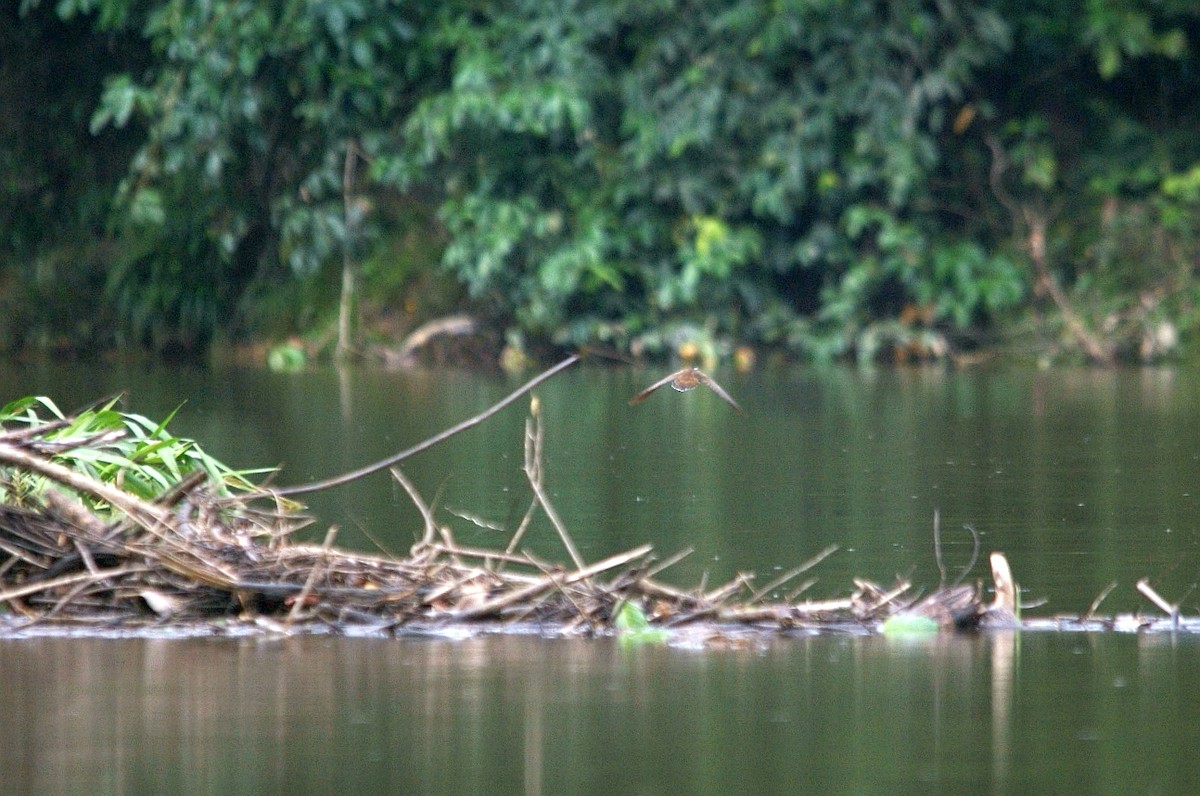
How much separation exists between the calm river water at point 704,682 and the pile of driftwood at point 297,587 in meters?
0.14

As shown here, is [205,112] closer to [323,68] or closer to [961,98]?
[323,68]

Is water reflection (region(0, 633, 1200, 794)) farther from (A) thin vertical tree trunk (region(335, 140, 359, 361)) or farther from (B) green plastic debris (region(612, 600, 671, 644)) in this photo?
(A) thin vertical tree trunk (region(335, 140, 359, 361))

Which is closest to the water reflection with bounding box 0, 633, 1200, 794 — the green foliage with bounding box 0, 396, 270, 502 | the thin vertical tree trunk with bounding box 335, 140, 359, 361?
the green foliage with bounding box 0, 396, 270, 502

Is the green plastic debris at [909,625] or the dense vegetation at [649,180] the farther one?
the dense vegetation at [649,180]

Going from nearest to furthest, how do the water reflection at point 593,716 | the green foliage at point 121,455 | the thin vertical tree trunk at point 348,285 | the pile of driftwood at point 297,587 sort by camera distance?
the water reflection at point 593,716 < the pile of driftwood at point 297,587 < the green foliage at point 121,455 < the thin vertical tree trunk at point 348,285

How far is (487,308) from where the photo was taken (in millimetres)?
16688

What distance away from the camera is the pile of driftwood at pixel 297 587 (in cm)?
414

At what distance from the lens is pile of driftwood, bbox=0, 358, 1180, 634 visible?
13.6ft

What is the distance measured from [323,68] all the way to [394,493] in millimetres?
10048

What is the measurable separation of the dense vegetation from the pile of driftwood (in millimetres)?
11186

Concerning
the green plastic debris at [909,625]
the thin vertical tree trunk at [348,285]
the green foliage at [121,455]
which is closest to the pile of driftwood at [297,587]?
the green plastic debris at [909,625]

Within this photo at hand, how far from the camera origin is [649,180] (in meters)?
16.2

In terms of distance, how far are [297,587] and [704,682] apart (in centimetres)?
→ 98

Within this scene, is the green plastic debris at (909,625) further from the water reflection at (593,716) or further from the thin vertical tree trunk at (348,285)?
the thin vertical tree trunk at (348,285)
